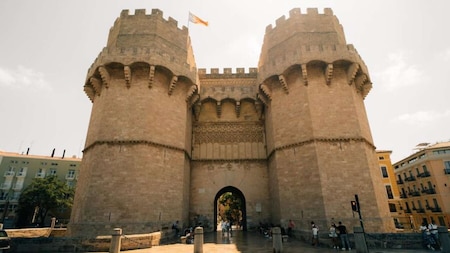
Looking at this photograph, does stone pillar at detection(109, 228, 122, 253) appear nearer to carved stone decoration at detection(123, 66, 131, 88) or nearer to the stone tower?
the stone tower

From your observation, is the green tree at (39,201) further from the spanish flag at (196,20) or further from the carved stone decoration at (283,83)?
the carved stone decoration at (283,83)

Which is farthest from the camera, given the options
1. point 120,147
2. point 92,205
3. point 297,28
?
point 297,28

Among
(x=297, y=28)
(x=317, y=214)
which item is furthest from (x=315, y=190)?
(x=297, y=28)

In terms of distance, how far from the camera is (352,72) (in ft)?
48.8

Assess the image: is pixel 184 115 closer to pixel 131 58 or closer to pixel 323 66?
pixel 131 58

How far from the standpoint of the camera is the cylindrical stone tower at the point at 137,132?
41.4ft

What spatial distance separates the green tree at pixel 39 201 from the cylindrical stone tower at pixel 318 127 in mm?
31808

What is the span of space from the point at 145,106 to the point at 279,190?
9976mm

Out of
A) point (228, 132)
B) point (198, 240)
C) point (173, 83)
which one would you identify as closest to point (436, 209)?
point (228, 132)

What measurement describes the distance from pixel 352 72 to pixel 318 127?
4382mm

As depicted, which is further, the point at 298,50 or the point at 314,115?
the point at 298,50

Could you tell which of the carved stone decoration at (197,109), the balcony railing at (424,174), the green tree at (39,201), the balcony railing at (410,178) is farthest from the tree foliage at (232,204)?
the balcony railing at (410,178)

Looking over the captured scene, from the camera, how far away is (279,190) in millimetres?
14547

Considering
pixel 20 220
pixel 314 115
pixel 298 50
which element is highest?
pixel 298 50
